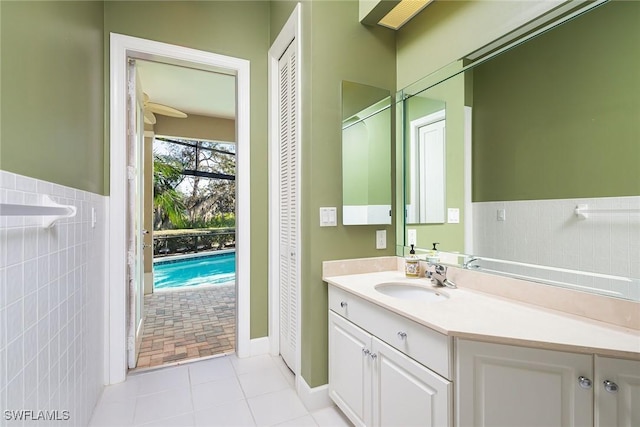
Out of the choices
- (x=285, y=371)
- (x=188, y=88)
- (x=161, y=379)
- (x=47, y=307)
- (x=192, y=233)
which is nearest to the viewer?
(x=47, y=307)

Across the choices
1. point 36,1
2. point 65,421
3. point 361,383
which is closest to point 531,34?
point 361,383

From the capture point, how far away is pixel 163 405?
1864mm

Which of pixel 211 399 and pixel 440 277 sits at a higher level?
pixel 440 277

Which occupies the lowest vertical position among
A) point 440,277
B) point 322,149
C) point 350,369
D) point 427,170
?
point 350,369

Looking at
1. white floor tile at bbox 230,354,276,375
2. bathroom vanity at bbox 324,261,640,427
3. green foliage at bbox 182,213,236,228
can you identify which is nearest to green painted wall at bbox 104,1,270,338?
white floor tile at bbox 230,354,276,375

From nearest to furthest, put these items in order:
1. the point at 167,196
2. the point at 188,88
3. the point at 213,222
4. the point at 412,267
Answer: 1. the point at 412,267
2. the point at 188,88
3. the point at 167,196
4. the point at 213,222

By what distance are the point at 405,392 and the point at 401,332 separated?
243 millimetres

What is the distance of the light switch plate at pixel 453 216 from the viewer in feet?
5.56

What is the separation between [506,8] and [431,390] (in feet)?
5.76

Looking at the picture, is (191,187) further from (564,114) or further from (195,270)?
(564,114)

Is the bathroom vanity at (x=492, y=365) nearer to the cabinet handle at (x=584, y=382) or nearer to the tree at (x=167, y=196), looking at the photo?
the cabinet handle at (x=584, y=382)

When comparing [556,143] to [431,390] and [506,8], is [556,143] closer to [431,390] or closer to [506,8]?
[506,8]

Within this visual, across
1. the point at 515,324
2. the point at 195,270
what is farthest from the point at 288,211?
the point at 195,270

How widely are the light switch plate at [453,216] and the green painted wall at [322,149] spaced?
1.78 feet
